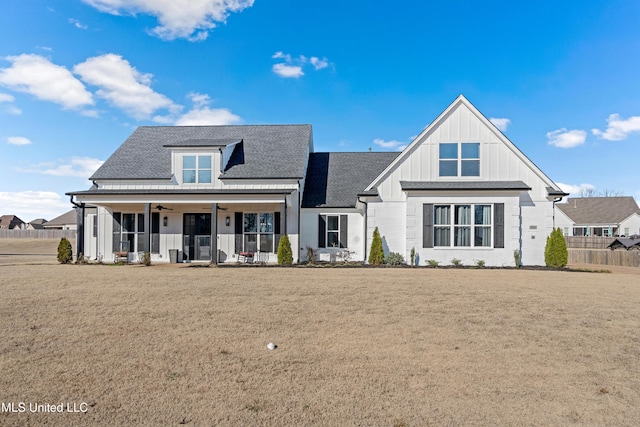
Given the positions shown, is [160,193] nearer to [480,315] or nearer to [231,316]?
[231,316]

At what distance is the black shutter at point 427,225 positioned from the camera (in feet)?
57.5

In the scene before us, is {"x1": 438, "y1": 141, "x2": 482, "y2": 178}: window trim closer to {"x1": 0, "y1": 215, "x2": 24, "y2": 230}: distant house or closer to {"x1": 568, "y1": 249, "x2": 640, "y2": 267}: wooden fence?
{"x1": 568, "y1": 249, "x2": 640, "y2": 267}: wooden fence

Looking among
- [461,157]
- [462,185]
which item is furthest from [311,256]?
[461,157]

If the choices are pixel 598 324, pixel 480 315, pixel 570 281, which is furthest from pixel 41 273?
pixel 570 281

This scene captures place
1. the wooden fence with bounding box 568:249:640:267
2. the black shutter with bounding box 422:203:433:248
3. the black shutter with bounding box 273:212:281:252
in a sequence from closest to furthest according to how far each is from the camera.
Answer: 1. the black shutter with bounding box 422:203:433:248
2. the black shutter with bounding box 273:212:281:252
3. the wooden fence with bounding box 568:249:640:267

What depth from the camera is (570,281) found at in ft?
44.1

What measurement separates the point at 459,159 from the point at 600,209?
51344 millimetres

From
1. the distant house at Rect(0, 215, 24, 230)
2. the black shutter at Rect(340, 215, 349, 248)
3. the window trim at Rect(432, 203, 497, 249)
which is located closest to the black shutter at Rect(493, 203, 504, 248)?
the window trim at Rect(432, 203, 497, 249)

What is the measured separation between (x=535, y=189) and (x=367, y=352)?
14771 millimetres

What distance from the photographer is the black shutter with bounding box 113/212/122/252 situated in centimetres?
2083

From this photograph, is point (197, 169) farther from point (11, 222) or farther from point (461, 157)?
point (11, 222)

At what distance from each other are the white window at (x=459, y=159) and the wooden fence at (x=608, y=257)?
10.8m

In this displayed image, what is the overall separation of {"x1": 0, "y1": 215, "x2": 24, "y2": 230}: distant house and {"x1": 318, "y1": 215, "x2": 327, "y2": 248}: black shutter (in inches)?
4084

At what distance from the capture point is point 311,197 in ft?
69.7
